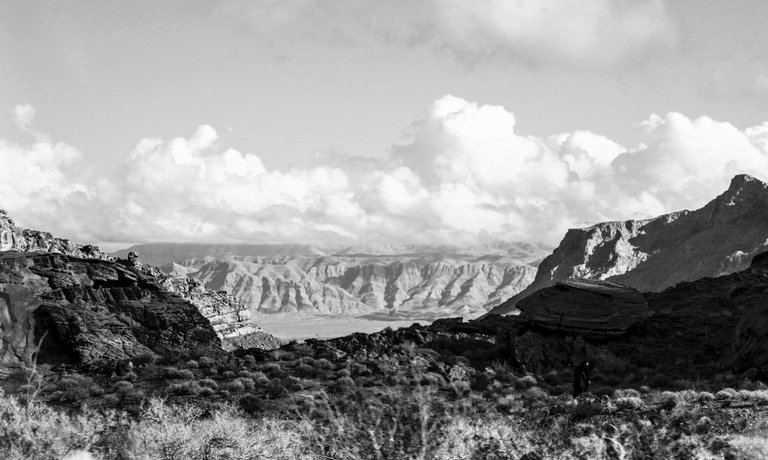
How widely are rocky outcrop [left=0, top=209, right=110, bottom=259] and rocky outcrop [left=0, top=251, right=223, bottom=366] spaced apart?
53609 millimetres

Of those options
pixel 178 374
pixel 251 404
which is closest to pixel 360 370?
pixel 178 374

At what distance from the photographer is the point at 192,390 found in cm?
3238

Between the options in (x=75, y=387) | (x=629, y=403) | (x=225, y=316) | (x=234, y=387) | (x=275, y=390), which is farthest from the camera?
(x=225, y=316)

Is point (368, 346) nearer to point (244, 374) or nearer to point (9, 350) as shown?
point (244, 374)

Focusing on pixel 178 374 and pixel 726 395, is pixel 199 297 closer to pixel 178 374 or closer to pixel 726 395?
pixel 178 374

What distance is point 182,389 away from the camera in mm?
32500

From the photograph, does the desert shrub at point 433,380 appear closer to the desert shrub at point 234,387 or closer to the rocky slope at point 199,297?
the desert shrub at point 234,387

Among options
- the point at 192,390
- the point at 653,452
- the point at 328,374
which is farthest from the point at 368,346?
the point at 653,452

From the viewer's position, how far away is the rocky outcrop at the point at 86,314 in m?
38.1

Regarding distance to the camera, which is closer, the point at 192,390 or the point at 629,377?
the point at 192,390

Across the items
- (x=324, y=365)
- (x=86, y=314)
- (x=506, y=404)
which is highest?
(x=86, y=314)

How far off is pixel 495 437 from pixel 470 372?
17.1m

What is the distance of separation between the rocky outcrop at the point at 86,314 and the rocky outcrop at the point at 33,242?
176 feet

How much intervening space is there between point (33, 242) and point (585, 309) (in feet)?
256
